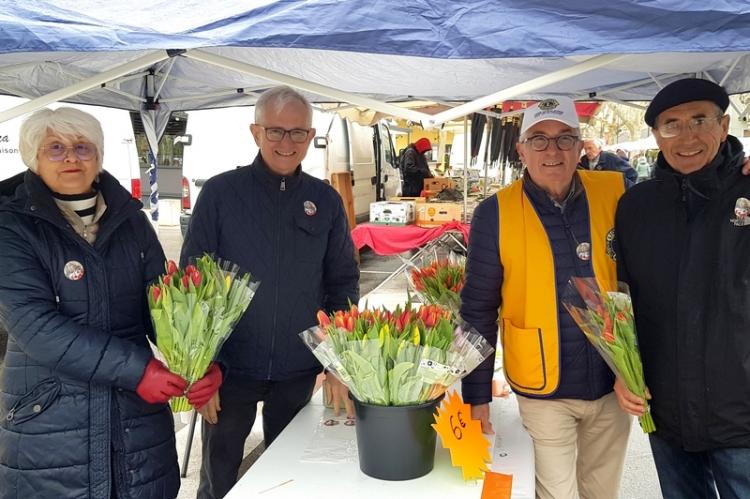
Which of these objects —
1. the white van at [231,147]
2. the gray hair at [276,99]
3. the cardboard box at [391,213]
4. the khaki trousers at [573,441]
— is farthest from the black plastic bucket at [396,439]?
the white van at [231,147]

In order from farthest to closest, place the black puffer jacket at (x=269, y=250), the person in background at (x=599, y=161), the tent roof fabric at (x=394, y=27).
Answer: the person in background at (x=599, y=161) → the black puffer jacket at (x=269, y=250) → the tent roof fabric at (x=394, y=27)

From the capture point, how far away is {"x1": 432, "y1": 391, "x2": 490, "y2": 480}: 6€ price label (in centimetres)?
159

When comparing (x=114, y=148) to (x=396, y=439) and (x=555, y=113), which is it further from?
(x=396, y=439)

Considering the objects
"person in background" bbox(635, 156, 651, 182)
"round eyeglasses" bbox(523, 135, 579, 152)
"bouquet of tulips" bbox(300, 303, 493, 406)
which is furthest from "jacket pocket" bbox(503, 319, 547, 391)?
"person in background" bbox(635, 156, 651, 182)

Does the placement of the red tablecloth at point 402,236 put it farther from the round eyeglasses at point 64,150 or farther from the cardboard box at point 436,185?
the round eyeglasses at point 64,150

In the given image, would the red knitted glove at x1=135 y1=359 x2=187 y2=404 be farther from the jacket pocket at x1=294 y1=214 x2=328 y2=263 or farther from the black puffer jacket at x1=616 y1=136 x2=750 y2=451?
the black puffer jacket at x1=616 y1=136 x2=750 y2=451

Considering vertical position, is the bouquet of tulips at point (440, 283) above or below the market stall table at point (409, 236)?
above

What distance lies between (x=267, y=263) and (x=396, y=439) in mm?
970

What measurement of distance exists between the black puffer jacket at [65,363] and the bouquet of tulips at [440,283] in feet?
3.45

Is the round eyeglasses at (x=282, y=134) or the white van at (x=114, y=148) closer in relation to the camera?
the round eyeglasses at (x=282, y=134)

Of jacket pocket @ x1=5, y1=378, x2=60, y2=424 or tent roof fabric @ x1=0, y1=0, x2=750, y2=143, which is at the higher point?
tent roof fabric @ x1=0, y1=0, x2=750, y2=143

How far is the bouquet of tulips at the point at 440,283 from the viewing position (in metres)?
2.32

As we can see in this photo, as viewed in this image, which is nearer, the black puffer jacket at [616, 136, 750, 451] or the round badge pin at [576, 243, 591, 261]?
the black puffer jacket at [616, 136, 750, 451]

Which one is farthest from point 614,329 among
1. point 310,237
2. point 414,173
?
point 414,173
